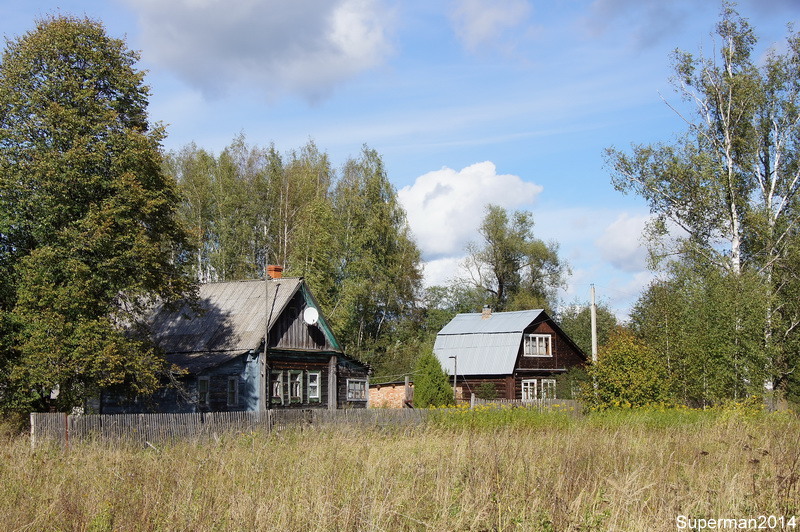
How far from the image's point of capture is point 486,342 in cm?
4044

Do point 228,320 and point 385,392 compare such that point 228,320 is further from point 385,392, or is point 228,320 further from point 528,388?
point 528,388

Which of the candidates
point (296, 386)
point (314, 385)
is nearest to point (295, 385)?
point (296, 386)

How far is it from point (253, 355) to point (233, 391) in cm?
148

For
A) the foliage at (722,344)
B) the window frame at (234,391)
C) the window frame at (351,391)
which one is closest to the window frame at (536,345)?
the window frame at (351,391)

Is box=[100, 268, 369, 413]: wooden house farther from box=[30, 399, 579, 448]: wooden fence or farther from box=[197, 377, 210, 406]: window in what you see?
box=[30, 399, 579, 448]: wooden fence

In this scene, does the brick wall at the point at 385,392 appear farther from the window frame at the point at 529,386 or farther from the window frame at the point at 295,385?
the window frame at the point at 295,385

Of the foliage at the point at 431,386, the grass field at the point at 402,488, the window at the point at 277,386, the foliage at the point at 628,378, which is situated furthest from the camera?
the foliage at the point at 431,386

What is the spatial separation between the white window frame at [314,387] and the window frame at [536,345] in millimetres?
14600

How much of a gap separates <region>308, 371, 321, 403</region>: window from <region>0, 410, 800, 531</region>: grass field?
726 inches

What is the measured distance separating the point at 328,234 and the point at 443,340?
9.27 metres

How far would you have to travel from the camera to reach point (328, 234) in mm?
39594

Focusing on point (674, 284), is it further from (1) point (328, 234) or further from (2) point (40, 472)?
(2) point (40, 472)

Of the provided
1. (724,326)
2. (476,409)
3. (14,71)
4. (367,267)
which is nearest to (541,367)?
(367,267)

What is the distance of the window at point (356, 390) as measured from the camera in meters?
30.7
